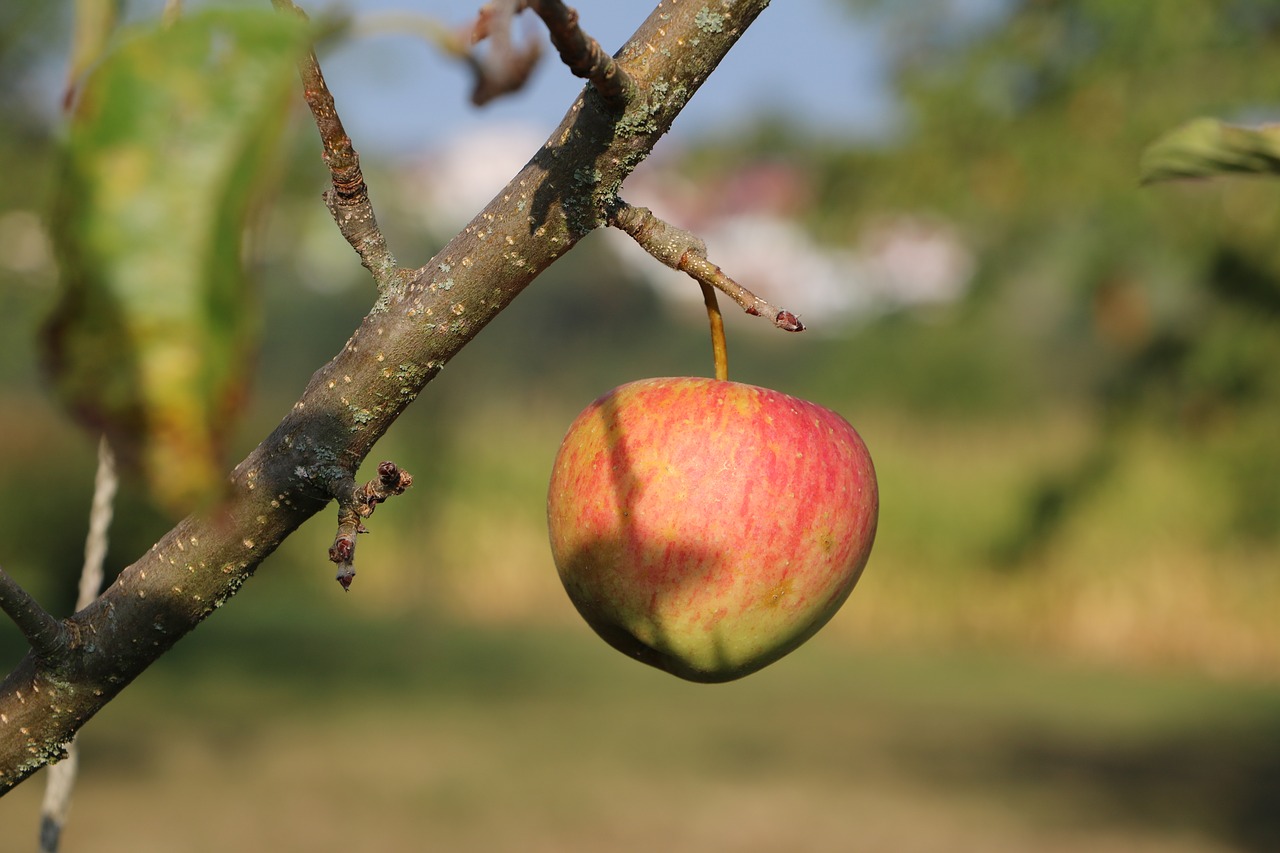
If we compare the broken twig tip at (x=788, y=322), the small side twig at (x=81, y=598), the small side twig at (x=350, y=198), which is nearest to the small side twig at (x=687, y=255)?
the broken twig tip at (x=788, y=322)

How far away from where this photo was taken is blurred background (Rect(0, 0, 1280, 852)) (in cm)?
504

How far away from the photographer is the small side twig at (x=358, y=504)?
1.72 ft

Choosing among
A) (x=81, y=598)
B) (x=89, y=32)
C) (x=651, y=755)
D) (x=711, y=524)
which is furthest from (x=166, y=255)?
(x=651, y=755)

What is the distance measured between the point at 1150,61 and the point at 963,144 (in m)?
0.85

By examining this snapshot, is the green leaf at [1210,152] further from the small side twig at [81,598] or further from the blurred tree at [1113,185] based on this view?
the blurred tree at [1113,185]

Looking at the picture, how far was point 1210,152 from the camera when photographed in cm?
77

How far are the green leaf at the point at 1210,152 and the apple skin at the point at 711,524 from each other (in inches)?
9.2

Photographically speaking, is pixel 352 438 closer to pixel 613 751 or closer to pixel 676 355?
pixel 613 751

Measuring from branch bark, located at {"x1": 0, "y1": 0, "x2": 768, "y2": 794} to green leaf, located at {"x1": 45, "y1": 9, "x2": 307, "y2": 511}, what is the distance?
30cm

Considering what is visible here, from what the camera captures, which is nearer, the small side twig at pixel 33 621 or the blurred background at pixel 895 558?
the small side twig at pixel 33 621

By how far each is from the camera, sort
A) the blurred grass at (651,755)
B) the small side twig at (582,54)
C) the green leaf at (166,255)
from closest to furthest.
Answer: the green leaf at (166,255) → the small side twig at (582,54) → the blurred grass at (651,755)

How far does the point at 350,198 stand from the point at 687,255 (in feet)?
0.48

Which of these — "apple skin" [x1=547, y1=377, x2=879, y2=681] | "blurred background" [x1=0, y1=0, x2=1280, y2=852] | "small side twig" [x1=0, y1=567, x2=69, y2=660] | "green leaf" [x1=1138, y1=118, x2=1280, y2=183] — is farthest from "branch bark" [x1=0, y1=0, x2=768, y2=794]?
"blurred background" [x1=0, y1=0, x2=1280, y2=852]

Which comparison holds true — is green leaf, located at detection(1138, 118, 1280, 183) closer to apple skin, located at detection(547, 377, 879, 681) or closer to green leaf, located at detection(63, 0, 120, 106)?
apple skin, located at detection(547, 377, 879, 681)
